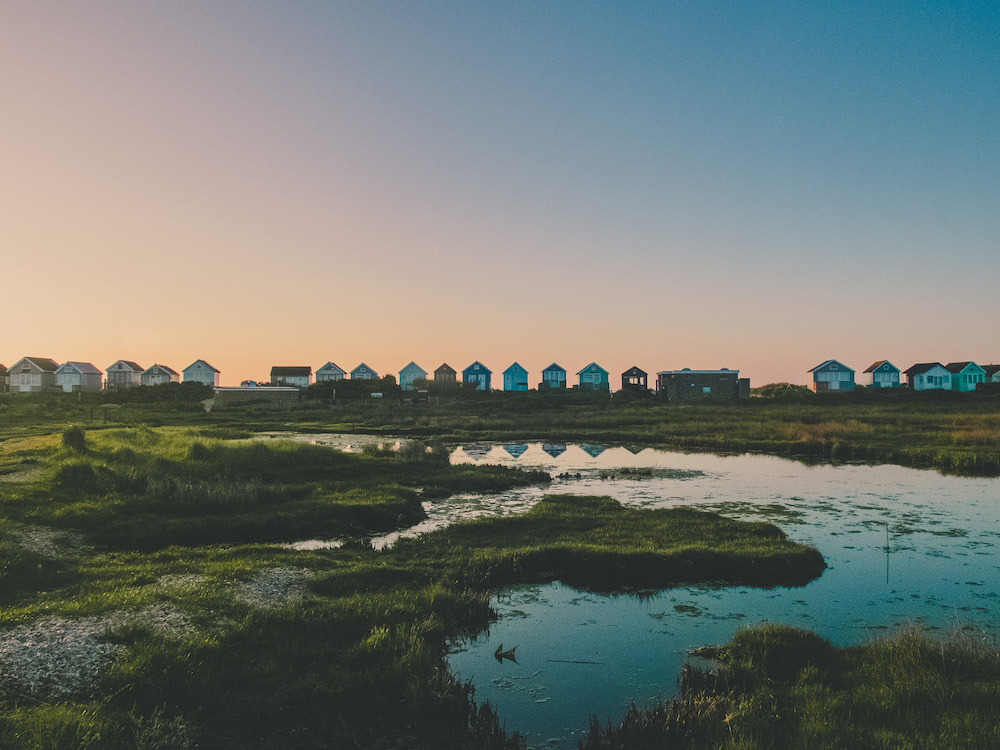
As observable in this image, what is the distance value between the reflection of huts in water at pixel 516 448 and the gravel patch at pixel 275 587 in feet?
94.8

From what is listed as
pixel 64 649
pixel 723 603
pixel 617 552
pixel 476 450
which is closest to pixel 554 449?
pixel 476 450

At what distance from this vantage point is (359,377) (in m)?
124

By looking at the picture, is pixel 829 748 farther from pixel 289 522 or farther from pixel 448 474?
pixel 448 474

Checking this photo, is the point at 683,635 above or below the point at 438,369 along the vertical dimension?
below

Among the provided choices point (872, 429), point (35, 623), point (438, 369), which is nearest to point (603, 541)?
point (35, 623)

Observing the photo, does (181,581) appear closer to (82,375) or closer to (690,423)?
(690,423)

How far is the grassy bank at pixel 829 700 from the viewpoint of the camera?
7.51 m

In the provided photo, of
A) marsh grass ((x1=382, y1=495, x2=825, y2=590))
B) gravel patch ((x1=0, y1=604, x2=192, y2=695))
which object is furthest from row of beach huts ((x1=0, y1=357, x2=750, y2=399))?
gravel patch ((x1=0, y1=604, x2=192, y2=695))

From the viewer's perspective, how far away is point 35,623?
9.91 meters

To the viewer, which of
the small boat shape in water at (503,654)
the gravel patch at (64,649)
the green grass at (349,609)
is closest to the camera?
the green grass at (349,609)

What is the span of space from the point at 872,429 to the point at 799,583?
1584 inches

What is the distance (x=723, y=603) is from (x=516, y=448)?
33.4m

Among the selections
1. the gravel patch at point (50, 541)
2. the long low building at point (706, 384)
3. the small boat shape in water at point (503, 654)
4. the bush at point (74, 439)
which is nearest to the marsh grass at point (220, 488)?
the bush at point (74, 439)

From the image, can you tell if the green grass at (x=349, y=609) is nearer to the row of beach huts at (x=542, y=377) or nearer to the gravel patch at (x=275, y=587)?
the gravel patch at (x=275, y=587)
